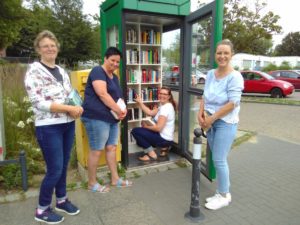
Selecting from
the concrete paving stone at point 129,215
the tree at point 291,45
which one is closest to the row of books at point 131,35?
the concrete paving stone at point 129,215

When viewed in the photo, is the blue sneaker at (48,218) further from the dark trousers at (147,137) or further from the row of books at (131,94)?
the row of books at (131,94)

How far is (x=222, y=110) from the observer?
9.82 ft

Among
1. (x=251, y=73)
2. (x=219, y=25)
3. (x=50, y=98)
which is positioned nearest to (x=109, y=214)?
(x=50, y=98)

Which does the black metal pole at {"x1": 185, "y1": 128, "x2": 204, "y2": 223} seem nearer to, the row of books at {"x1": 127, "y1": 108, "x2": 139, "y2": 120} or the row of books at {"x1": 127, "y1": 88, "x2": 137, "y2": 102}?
the row of books at {"x1": 127, "y1": 88, "x2": 137, "y2": 102}

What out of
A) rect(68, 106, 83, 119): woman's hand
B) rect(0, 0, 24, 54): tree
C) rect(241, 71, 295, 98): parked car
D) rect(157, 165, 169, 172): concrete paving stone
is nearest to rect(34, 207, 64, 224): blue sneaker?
rect(68, 106, 83, 119): woman's hand

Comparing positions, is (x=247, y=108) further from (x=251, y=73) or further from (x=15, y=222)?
(x=15, y=222)

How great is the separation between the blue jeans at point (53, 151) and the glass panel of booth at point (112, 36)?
2248 millimetres

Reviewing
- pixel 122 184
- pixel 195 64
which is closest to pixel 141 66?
pixel 195 64

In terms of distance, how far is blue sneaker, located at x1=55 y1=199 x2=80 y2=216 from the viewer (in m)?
3.12

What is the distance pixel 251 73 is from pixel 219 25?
1255 cm

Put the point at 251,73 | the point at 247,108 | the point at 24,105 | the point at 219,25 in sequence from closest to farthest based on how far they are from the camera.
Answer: the point at 219,25, the point at 24,105, the point at 247,108, the point at 251,73

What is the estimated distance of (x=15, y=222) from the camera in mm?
2961

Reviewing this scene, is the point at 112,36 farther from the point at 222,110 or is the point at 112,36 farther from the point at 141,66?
the point at 222,110

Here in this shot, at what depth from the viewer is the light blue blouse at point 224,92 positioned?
2953 mm
